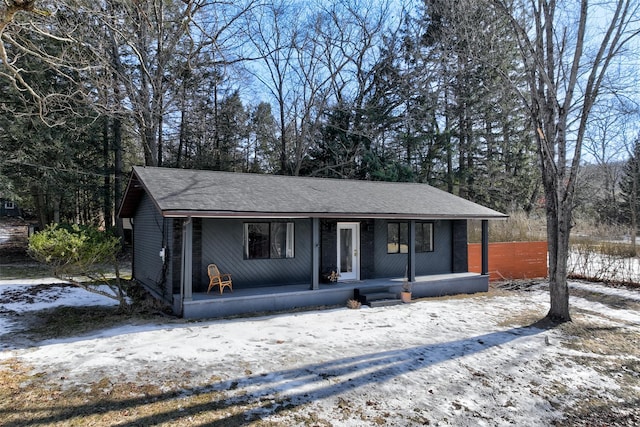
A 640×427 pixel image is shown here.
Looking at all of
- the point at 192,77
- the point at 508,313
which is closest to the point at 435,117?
the point at 192,77

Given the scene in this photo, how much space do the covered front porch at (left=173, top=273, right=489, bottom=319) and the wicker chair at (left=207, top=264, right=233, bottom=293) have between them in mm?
177

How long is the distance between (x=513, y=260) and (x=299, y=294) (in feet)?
29.3

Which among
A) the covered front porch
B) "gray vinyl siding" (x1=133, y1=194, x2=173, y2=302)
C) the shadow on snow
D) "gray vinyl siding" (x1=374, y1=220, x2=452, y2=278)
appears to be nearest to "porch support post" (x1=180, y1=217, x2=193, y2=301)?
the covered front porch

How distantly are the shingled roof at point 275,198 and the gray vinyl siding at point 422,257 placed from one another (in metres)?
0.88

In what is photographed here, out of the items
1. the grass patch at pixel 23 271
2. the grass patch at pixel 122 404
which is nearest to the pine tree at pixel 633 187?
the grass patch at pixel 122 404

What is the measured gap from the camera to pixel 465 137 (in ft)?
75.4

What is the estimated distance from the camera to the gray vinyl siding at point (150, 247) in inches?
357

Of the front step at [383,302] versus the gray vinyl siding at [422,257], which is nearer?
the front step at [383,302]

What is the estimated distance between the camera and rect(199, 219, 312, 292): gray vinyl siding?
9.15 m

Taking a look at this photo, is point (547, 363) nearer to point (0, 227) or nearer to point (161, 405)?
point (161, 405)

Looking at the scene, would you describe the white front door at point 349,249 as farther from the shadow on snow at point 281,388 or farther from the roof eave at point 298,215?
the shadow on snow at point 281,388

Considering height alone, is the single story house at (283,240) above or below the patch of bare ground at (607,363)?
above

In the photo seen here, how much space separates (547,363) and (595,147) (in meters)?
25.5

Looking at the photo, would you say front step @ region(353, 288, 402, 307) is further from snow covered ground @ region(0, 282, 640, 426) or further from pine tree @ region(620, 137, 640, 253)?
pine tree @ region(620, 137, 640, 253)
